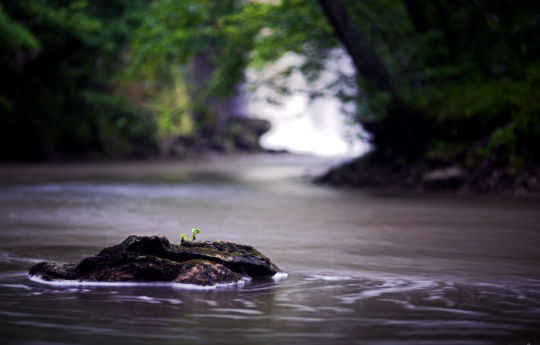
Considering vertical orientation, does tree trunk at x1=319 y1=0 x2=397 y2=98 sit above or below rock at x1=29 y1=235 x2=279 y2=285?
above

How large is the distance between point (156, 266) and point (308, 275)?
1239mm

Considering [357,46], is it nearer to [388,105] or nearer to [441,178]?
[388,105]

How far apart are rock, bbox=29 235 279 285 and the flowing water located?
0.53 ft

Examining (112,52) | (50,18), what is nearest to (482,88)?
(50,18)

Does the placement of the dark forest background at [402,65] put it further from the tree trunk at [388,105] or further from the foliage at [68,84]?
the foliage at [68,84]

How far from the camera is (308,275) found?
611cm

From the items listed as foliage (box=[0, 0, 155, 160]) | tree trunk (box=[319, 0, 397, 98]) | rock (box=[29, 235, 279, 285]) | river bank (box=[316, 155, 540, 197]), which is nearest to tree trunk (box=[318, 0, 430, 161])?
tree trunk (box=[319, 0, 397, 98])

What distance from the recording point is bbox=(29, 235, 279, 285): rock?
557 cm

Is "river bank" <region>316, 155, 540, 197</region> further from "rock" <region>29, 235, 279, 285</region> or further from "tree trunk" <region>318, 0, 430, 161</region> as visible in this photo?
"rock" <region>29, 235, 279, 285</region>

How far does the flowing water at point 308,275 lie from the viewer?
172 inches

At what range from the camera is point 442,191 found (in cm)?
1488

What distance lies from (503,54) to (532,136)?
2539mm

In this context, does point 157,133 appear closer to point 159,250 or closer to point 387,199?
point 387,199

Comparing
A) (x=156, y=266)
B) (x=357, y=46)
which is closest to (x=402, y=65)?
(x=357, y=46)
